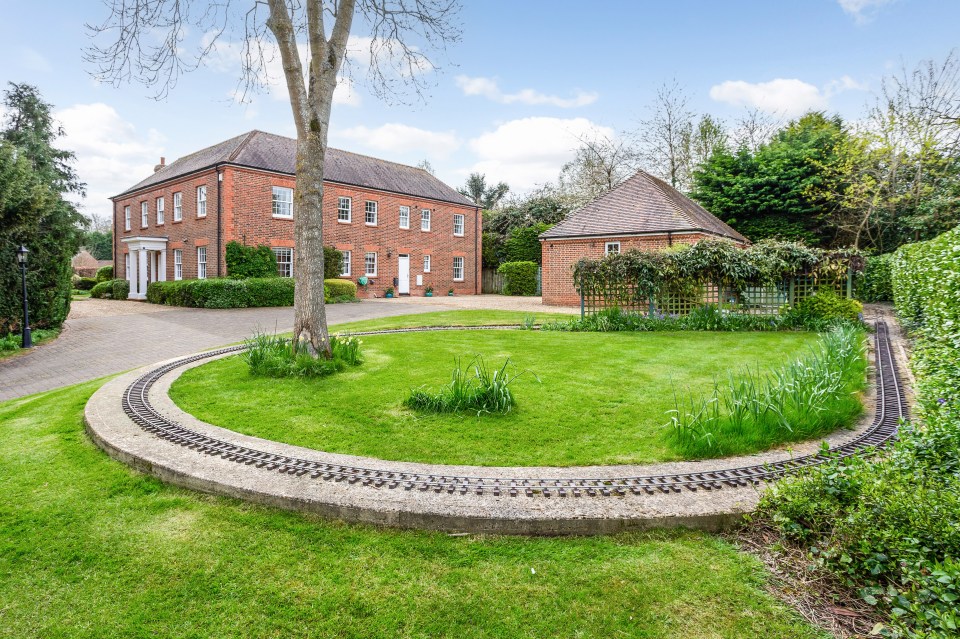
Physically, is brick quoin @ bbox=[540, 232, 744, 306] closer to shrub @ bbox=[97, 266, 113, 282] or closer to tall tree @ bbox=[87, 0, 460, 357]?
tall tree @ bbox=[87, 0, 460, 357]

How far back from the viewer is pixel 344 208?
88.3ft

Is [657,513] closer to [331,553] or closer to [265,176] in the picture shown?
[331,553]

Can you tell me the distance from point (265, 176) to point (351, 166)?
594 cm

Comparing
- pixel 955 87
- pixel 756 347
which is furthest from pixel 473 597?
Answer: pixel 955 87

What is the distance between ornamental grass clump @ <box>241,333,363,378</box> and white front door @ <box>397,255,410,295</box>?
22.2 metres

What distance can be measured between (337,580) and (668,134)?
3704cm

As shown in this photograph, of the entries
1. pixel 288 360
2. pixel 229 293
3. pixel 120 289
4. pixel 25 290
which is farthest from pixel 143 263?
pixel 288 360

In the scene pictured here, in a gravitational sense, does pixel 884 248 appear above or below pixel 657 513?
above

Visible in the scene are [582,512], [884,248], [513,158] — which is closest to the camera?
[582,512]

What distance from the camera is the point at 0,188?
35.3 feet

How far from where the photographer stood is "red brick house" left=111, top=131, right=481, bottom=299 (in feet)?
76.1

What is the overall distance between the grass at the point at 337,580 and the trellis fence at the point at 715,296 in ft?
37.4

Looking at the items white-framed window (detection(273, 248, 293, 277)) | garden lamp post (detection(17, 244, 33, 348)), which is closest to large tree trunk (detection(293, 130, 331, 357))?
garden lamp post (detection(17, 244, 33, 348))

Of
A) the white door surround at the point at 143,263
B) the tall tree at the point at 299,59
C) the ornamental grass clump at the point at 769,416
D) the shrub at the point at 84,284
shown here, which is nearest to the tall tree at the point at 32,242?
the tall tree at the point at 299,59
